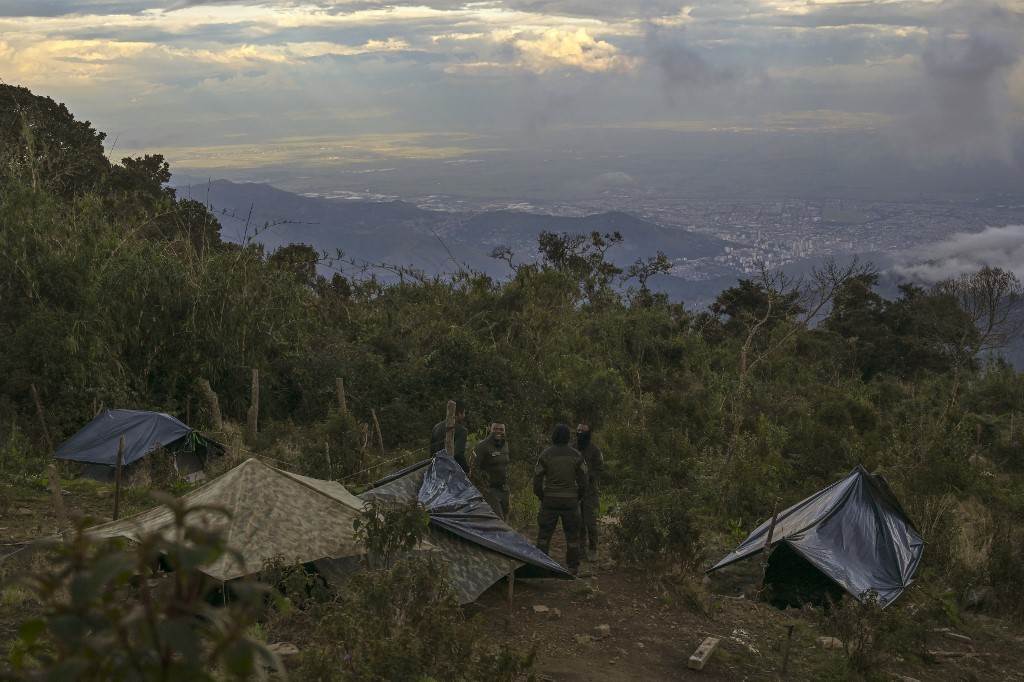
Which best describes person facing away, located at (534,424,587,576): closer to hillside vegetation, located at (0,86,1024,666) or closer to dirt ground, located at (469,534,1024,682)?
dirt ground, located at (469,534,1024,682)

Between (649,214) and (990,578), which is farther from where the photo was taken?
(649,214)

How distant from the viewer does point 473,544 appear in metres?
8.70

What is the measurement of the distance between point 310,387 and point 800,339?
16.1 metres

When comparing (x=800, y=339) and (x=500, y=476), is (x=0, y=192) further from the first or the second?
(x=800, y=339)

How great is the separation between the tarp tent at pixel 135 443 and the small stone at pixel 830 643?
8.66m

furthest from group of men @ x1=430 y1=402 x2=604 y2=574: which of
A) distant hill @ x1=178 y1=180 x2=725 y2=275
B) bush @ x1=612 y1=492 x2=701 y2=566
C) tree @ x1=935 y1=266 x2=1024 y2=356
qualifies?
distant hill @ x1=178 y1=180 x2=725 y2=275

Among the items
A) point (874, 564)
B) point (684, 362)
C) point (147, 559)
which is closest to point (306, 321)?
point (684, 362)

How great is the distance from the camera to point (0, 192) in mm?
17734

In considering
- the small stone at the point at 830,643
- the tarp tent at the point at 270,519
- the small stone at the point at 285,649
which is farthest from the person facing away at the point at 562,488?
the small stone at the point at 285,649

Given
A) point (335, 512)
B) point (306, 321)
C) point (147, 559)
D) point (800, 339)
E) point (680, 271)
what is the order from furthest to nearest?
point (680, 271) → point (800, 339) → point (306, 321) → point (335, 512) → point (147, 559)

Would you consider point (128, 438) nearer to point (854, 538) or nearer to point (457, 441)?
point (457, 441)

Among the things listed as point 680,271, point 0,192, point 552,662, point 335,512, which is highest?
point 0,192

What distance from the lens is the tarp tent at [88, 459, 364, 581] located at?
7.65m

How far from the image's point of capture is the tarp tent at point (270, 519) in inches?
301
